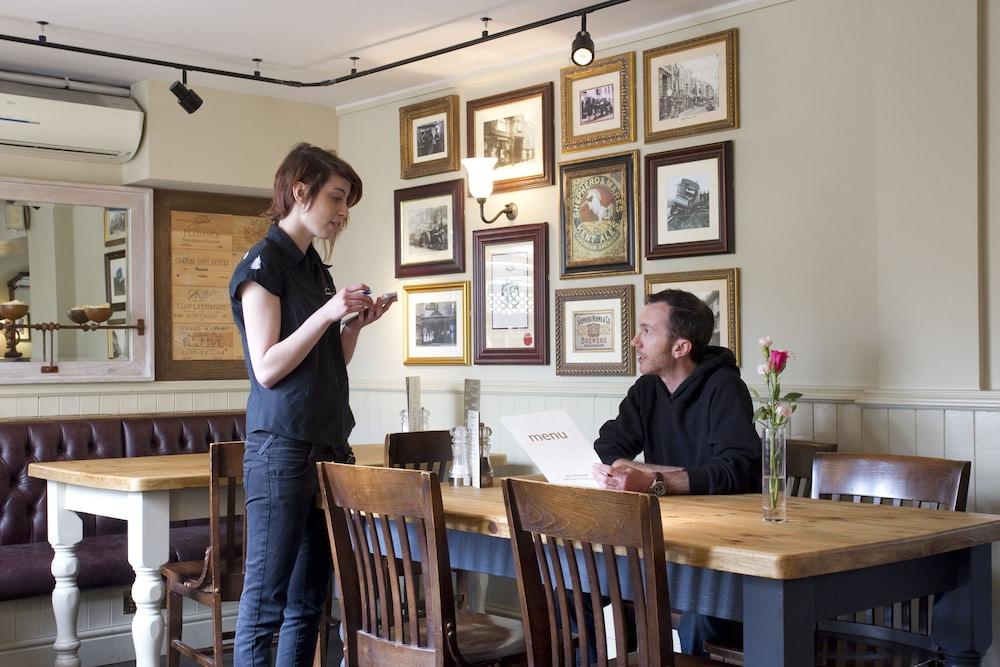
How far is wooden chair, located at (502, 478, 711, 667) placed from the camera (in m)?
1.91

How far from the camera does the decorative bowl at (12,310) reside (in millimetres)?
5344

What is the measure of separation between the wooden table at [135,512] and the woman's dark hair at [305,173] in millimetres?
1216

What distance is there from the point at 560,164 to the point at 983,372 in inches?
87.2

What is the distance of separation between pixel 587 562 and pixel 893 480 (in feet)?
4.18

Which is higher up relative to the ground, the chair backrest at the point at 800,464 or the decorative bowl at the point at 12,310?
the decorative bowl at the point at 12,310

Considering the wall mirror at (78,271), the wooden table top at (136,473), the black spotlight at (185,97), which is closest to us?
the wooden table top at (136,473)

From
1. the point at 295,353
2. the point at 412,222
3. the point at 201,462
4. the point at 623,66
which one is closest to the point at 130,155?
the point at 412,222

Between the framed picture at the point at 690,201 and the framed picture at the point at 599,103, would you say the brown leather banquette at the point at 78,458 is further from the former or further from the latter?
the framed picture at the point at 690,201

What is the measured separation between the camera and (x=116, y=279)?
5.82 metres

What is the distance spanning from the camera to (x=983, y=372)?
12.2 feet

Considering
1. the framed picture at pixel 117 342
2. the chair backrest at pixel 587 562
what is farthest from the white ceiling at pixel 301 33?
the chair backrest at pixel 587 562

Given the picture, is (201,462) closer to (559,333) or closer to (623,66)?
(559,333)

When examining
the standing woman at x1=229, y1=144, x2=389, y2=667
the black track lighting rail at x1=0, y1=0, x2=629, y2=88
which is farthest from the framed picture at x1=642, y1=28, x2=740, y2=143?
the standing woman at x1=229, y1=144, x2=389, y2=667

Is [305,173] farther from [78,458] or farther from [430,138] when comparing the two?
[430,138]
